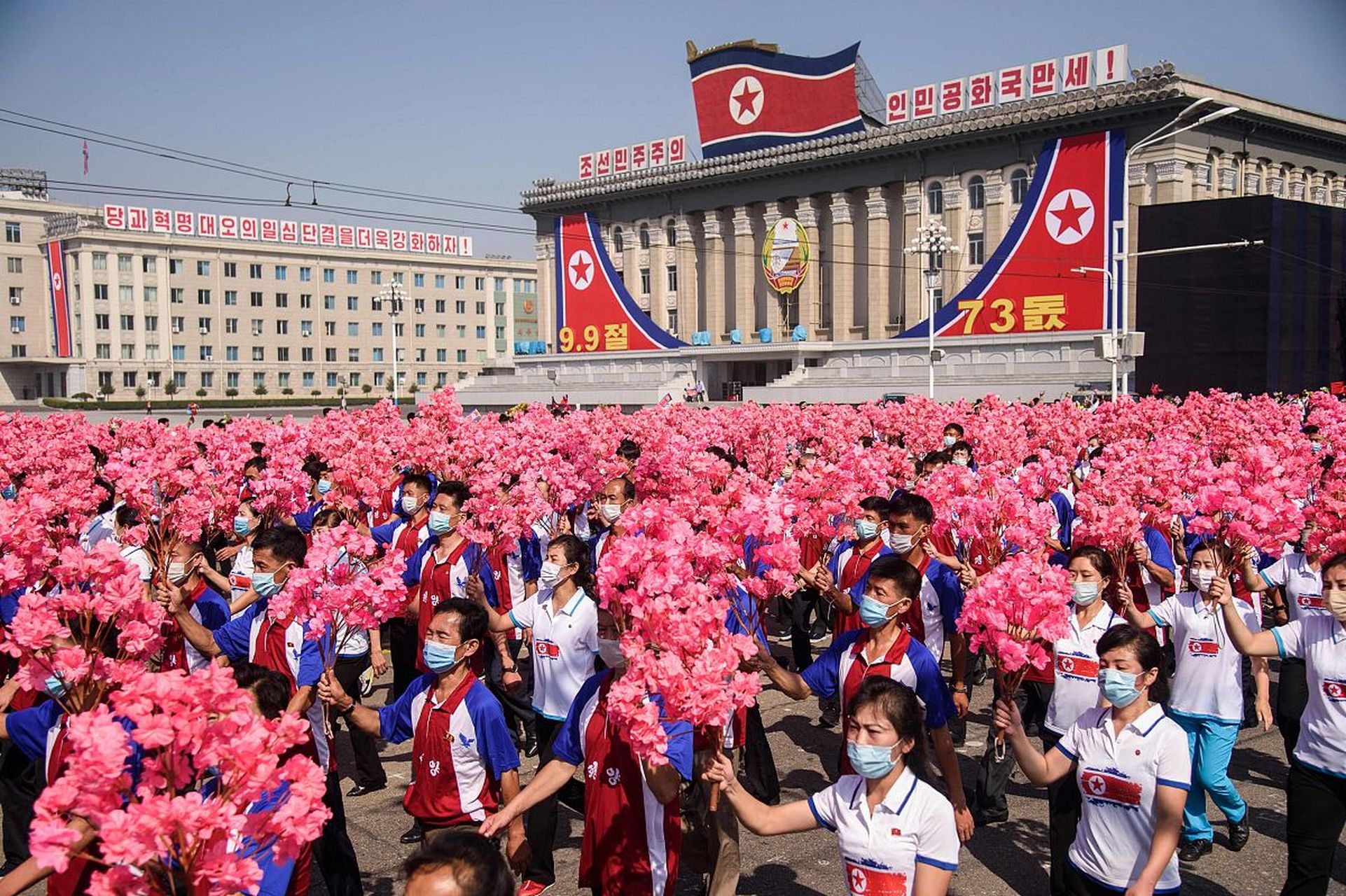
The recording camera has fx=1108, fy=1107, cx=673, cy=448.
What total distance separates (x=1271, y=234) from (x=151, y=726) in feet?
138

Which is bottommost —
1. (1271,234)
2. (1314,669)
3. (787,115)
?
(1314,669)

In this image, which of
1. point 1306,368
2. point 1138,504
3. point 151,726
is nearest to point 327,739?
point 151,726

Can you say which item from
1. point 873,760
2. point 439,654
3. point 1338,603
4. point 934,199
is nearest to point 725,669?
point 873,760

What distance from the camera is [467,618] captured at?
5.48m

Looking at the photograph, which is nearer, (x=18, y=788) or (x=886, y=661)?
(x=886, y=661)

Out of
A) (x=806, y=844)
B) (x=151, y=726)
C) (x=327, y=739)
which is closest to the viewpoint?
(x=151, y=726)

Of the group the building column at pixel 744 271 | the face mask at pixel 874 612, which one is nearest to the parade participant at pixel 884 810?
the face mask at pixel 874 612

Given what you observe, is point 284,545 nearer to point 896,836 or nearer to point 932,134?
point 896,836

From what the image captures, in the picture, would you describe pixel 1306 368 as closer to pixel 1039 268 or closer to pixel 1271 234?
pixel 1271 234

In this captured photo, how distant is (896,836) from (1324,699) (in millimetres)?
2948

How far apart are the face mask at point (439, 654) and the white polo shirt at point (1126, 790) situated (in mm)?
2943

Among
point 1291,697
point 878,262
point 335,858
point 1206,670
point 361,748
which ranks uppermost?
point 878,262

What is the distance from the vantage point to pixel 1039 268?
52.2 metres

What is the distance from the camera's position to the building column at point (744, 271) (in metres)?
68.8
